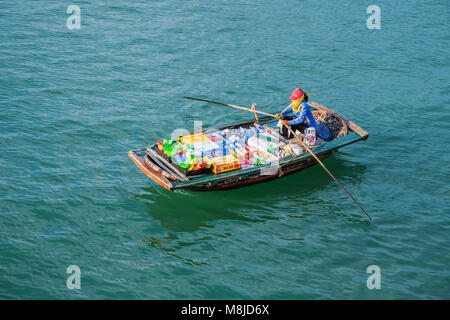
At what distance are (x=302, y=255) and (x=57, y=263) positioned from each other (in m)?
5.91

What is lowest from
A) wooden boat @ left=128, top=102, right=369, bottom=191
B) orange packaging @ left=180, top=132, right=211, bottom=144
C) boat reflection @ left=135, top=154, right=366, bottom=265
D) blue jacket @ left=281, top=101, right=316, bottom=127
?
boat reflection @ left=135, top=154, right=366, bottom=265

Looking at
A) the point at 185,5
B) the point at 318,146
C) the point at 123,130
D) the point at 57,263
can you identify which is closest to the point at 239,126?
the point at 318,146

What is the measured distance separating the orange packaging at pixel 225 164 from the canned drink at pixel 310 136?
2515 millimetres

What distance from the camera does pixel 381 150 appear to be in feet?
59.8

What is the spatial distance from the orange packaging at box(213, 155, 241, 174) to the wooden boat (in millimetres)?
114

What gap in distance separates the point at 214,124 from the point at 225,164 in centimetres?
474

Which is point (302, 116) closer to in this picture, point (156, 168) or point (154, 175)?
point (156, 168)

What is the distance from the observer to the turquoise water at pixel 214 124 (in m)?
12.8

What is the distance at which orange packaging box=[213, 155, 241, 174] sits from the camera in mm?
14508

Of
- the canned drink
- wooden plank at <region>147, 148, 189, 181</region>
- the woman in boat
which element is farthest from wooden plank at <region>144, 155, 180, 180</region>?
the canned drink

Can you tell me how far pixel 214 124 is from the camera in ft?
62.6

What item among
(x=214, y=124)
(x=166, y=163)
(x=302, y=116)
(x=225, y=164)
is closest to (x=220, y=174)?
(x=225, y=164)

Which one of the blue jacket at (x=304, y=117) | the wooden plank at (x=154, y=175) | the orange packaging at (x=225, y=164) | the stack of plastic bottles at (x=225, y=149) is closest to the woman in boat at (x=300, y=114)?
the blue jacket at (x=304, y=117)

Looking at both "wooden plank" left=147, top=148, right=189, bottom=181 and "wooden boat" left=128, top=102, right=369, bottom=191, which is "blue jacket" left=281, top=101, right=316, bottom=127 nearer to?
"wooden boat" left=128, top=102, right=369, bottom=191
